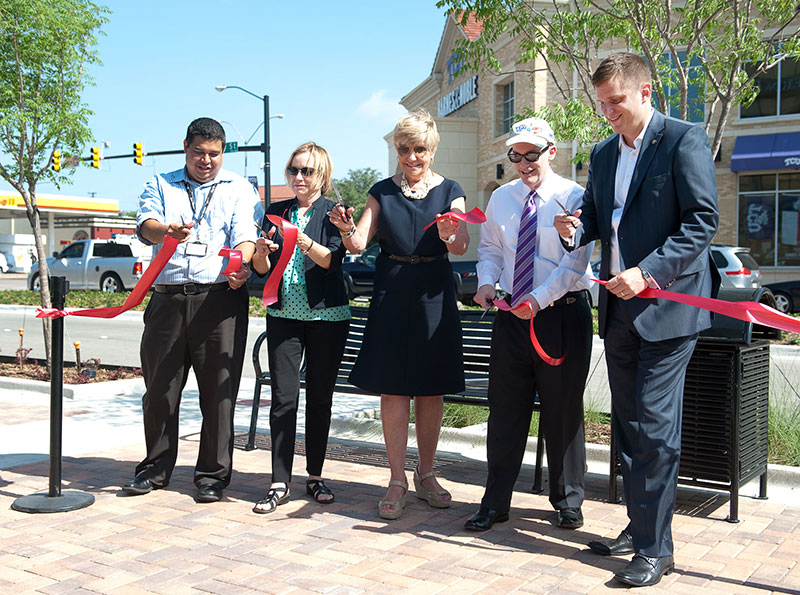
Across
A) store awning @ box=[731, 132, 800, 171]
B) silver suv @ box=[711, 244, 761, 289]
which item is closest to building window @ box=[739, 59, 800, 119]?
store awning @ box=[731, 132, 800, 171]

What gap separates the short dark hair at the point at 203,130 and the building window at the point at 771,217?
71.8ft

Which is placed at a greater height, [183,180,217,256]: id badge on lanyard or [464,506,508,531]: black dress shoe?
[183,180,217,256]: id badge on lanyard

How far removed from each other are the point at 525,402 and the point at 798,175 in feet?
71.8

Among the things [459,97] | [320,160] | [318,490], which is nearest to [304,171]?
[320,160]

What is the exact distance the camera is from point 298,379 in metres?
5.20

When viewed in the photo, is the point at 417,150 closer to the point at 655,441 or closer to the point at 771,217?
the point at 655,441

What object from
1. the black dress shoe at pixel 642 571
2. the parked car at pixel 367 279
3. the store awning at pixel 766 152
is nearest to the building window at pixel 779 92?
the store awning at pixel 766 152

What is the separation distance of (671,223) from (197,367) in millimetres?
3013

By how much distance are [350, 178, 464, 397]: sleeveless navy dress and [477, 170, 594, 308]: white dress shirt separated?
0.97 feet

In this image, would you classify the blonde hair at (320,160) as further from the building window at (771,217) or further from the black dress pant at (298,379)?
the building window at (771,217)

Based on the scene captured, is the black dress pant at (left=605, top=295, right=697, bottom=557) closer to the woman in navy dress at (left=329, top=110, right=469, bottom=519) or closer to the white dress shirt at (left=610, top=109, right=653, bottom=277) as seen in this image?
the white dress shirt at (left=610, top=109, right=653, bottom=277)

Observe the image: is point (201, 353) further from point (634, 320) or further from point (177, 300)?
point (634, 320)

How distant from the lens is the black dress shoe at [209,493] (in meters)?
5.10

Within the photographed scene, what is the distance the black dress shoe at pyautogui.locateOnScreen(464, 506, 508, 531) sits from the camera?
14.9 ft
